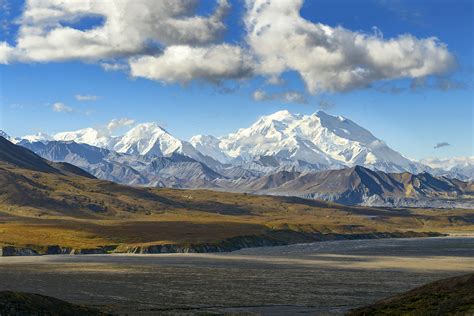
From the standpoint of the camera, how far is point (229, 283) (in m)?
108

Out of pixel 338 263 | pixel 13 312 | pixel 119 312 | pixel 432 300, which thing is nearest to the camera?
→ pixel 13 312

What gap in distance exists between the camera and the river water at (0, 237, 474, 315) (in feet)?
266

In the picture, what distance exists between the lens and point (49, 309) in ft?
206

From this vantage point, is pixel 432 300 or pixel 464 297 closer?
pixel 464 297

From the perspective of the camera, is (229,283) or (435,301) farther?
(229,283)

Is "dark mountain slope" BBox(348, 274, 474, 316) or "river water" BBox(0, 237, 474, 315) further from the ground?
"dark mountain slope" BBox(348, 274, 474, 316)

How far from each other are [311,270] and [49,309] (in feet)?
260

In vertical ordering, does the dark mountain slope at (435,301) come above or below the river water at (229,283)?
above

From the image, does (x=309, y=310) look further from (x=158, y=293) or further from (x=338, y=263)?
(x=338, y=263)

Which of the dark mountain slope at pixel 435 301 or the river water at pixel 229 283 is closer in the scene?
the dark mountain slope at pixel 435 301

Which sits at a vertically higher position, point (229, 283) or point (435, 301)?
point (435, 301)

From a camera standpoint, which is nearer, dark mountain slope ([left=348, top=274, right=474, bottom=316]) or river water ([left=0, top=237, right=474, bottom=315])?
dark mountain slope ([left=348, top=274, right=474, bottom=316])

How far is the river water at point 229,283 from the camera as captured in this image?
81000 millimetres

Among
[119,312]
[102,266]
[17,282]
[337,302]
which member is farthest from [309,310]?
[102,266]
